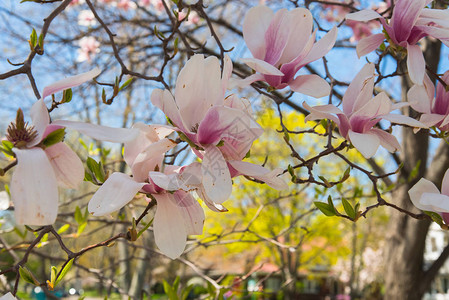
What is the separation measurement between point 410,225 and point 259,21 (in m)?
2.02

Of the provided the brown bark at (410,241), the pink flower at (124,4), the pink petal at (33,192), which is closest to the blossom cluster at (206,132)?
the pink petal at (33,192)

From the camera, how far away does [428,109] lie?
655 mm

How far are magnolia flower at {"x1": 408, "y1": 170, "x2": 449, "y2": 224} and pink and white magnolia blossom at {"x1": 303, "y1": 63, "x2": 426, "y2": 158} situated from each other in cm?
6

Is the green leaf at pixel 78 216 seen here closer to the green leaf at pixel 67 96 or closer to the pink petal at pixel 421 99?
the green leaf at pixel 67 96

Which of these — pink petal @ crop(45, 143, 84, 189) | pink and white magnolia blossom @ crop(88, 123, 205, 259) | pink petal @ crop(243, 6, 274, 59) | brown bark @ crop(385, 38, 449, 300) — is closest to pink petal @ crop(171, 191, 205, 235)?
pink and white magnolia blossom @ crop(88, 123, 205, 259)

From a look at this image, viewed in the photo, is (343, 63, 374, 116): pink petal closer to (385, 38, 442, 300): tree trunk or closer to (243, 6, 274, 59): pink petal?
(243, 6, 274, 59): pink petal

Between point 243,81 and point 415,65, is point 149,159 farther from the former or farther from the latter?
point 415,65

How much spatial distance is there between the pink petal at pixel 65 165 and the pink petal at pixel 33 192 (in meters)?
0.06

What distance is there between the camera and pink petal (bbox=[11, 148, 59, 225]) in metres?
0.38

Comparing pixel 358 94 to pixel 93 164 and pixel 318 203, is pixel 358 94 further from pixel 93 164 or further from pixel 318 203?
pixel 93 164

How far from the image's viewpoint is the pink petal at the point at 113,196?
1.36 feet

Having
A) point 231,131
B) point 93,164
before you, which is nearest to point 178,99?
point 231,131

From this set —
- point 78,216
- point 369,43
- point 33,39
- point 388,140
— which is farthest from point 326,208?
point 78,216

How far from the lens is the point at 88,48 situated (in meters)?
2.64
